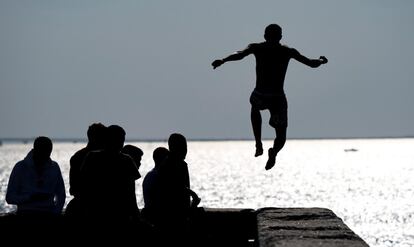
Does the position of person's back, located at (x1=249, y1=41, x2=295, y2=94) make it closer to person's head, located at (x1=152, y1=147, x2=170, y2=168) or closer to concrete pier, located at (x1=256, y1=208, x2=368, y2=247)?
person's head, located at (x1=152, y1=147, x2=170, y2=168)

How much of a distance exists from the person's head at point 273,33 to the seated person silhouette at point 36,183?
2.92 metres

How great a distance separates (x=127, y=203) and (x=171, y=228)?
1.57m

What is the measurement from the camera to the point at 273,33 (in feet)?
36.9

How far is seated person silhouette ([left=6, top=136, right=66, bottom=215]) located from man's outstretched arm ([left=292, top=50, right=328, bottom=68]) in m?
3.18

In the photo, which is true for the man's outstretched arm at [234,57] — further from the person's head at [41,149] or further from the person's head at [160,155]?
the person's head at [41,149]

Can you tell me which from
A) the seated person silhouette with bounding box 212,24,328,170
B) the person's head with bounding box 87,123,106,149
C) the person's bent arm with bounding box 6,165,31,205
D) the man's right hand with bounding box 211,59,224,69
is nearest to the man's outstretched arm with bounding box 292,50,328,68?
the seated person silhouette with bounding box 212,24,328,170

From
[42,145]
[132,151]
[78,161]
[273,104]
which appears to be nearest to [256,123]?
[273,104]

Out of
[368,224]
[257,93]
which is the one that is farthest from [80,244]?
[368,224]

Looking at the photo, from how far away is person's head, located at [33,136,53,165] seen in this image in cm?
1048

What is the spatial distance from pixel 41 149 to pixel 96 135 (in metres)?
1.02

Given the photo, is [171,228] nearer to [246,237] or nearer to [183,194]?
[183,194]

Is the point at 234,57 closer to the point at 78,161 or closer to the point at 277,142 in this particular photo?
the point at 277,142

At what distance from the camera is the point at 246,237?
1310 centimetres

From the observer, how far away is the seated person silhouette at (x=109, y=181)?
906cm
